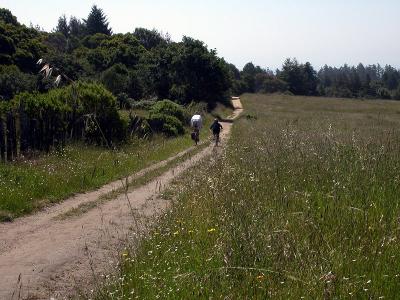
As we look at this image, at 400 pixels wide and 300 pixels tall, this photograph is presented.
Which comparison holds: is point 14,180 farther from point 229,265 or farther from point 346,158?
point 229,265

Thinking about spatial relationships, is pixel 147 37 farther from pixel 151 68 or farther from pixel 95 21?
pixel 151 68

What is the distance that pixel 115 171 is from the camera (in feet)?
44.4

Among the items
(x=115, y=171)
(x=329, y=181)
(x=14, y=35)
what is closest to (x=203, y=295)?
(x=329, y=181)

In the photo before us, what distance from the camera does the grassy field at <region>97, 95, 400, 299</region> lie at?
13.6 ft

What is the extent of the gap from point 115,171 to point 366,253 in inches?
381

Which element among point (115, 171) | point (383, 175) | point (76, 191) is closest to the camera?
point (383, 175)

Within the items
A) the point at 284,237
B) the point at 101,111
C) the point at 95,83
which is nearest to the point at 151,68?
the point at 95,83

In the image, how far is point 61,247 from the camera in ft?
23.2

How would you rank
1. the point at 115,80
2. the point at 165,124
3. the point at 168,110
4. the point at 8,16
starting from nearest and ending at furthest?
1. the point at 165,124
2. the point at 168,110
3. the point at 115,80
4. the point at 8,16

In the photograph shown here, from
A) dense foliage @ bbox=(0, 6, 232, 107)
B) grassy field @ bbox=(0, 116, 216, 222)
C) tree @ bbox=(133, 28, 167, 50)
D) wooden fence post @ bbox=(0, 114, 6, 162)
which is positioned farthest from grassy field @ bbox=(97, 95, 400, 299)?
tree @ bbox=(133, 28, 167, 50)

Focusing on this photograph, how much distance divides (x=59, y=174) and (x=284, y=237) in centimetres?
771

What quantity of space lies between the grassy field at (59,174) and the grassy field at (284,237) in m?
3.15

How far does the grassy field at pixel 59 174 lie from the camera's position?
9.30 metres

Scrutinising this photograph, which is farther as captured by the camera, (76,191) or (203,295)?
(76,191)
